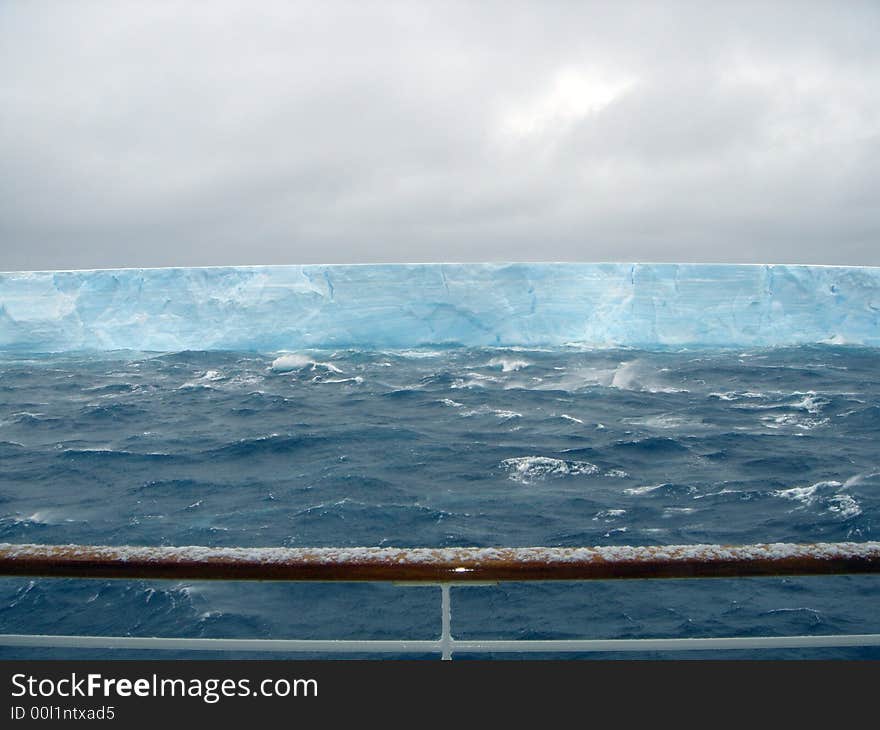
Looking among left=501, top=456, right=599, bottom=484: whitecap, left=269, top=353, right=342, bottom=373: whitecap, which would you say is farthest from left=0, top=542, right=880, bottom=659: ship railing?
left=269, top=353, right=342, bottom=373: whitecap

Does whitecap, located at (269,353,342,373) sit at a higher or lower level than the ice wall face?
lower

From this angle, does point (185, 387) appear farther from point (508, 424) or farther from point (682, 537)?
point (682, 537)

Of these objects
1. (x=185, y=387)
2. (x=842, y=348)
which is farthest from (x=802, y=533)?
(x=842, y=348)

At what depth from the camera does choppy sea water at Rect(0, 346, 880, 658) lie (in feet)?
10.0

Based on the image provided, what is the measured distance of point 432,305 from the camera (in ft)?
56.5

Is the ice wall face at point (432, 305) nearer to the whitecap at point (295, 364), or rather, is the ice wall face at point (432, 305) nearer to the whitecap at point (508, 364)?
the whitecap at point (295, 364)

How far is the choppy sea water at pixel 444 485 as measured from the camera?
306 cm

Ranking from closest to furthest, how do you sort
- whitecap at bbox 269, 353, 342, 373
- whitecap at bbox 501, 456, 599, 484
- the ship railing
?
the ship railing < whitecap at bbox 501, 456, 599, 484 < whitecap at bbox 269, 353, 342, 373

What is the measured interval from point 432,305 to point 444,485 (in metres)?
12.1

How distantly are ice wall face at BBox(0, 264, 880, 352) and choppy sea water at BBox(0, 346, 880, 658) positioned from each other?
4312 mm

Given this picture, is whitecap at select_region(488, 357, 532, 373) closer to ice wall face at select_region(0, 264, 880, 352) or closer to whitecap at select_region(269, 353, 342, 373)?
ice wall face at select_region(0, 264, 880, 352)

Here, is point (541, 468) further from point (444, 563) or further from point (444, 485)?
point (444, 563)

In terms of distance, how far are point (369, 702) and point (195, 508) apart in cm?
430

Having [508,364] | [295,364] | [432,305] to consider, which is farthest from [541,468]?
[432,305]
